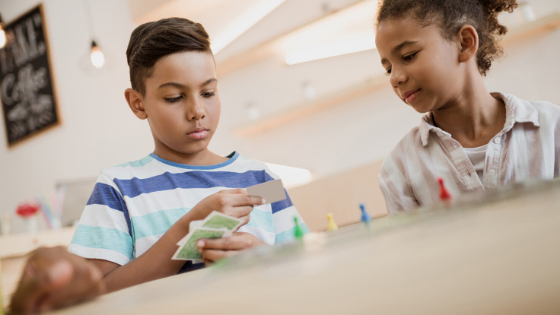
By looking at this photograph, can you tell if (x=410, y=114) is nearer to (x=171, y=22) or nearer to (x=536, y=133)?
(x=536, y=133)

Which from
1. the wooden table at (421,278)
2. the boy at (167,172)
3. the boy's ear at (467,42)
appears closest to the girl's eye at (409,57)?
the boy's ear at (467,42)

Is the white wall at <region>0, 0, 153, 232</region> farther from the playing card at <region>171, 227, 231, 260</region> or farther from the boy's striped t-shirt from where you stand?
the playing card at <region>171, 227, 231, 260</region>

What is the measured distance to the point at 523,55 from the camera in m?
1.97

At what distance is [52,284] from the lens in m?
0.29

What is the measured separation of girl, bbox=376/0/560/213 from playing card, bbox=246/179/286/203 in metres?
0.47

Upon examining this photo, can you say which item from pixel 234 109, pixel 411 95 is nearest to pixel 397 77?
pixel 411 95

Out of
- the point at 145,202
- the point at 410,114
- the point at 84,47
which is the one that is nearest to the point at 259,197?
the point at 145,202

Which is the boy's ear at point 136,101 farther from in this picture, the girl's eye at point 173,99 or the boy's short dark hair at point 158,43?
the girl's eye at point 173,99

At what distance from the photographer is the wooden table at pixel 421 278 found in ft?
0.61

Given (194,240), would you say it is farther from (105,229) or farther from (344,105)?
(344,105)

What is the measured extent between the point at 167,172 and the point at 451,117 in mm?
711

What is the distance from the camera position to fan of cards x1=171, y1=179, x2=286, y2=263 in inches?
22.2

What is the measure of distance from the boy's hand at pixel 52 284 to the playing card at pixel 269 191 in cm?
33

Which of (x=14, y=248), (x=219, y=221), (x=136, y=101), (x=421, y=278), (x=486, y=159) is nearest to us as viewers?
(x=421, y=278)
